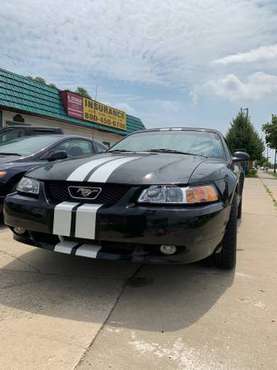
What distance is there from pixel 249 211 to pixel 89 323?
591 cm

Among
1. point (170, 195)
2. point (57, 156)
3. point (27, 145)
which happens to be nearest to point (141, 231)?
point (170, 195)

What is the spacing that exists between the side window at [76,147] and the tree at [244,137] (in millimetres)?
28812

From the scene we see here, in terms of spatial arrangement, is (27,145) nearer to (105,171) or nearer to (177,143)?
(177,143)

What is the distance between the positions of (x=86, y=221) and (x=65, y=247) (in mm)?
298

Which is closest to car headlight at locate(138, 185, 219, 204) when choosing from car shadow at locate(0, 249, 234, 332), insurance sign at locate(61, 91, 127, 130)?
car shadow at locate(0, 249, 234, 332)

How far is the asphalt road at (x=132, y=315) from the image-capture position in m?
2.05

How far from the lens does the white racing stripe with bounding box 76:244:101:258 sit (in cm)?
271

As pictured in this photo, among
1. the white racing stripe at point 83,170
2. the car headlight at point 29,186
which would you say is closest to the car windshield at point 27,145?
the car headlight at point 29,186

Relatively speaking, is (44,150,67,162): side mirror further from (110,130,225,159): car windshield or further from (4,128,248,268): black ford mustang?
(4,128,248,268): black ford mustang

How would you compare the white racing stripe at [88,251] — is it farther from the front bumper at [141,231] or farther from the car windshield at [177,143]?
the car windshield at [177,143]

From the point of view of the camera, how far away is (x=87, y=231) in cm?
268

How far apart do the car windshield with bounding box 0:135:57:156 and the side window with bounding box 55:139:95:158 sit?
159mm

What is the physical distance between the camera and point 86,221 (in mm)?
2670

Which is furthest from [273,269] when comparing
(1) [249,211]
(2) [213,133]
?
(1) [249,211]
